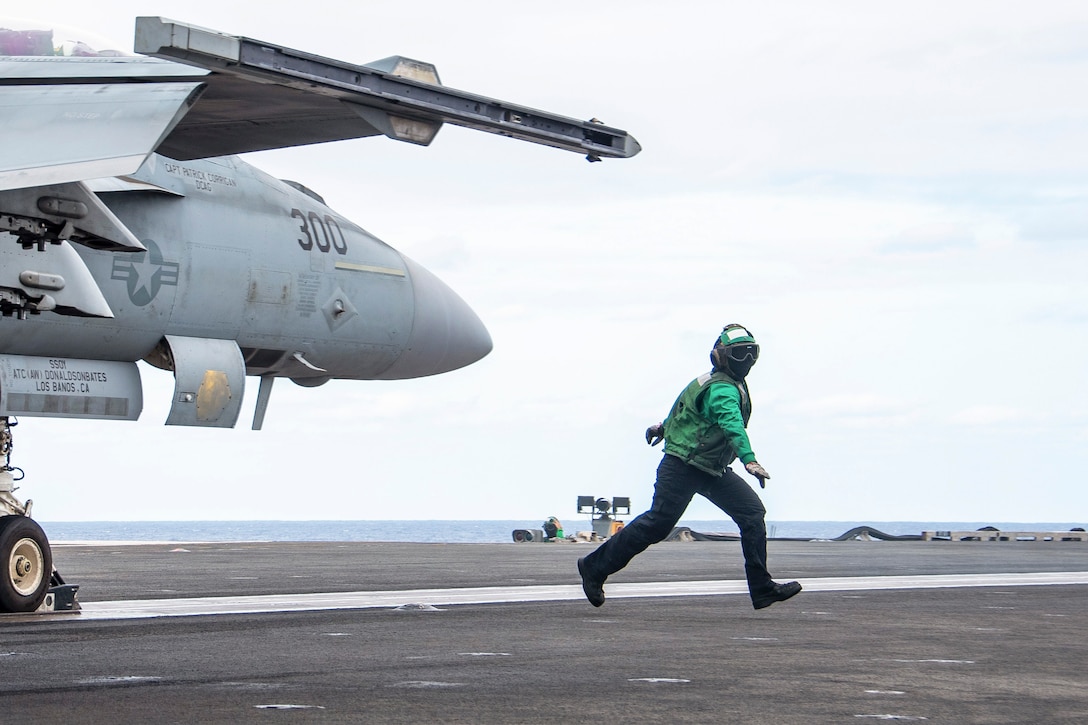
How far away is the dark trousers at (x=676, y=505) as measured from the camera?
38.7 feet

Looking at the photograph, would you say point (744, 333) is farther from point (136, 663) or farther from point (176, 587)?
point (176, 587)

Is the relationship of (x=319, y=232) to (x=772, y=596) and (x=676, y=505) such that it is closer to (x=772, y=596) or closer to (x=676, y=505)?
(x=676, y=505)

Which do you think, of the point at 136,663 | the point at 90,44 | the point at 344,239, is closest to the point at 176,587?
the point at 344,239

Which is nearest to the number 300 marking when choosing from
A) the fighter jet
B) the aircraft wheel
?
the fighter jet

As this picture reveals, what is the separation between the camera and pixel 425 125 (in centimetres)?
890

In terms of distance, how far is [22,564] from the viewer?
1184cm

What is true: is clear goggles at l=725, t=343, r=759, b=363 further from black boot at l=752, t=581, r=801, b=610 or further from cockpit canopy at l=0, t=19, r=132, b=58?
cockpit canopy at l=0, t=19, r=132, b=58

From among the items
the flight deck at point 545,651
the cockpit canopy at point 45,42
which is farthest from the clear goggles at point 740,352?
the cockpit canopy at point 45,42

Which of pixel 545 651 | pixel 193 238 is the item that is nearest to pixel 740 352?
pixel 545 651

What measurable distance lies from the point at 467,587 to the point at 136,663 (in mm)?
8004

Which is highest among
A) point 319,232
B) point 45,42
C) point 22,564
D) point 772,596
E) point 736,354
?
point 45,42

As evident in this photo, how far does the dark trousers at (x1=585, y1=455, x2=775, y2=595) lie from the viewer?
1178cm

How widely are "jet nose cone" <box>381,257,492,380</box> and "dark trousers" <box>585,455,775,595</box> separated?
4682mm

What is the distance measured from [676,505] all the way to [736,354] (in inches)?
54.9
